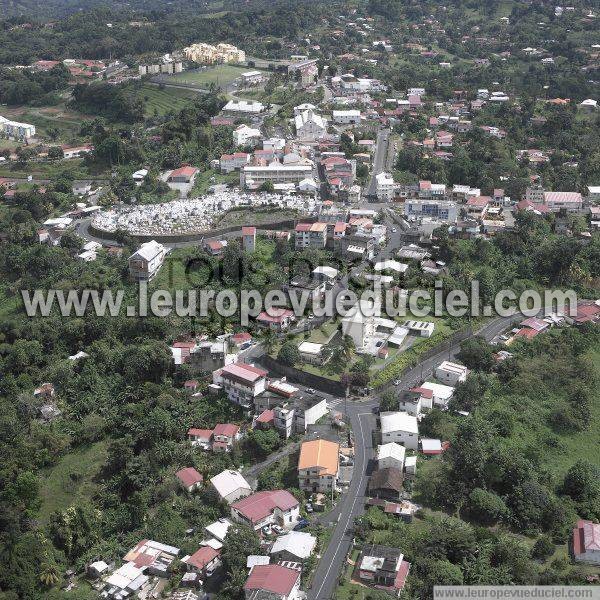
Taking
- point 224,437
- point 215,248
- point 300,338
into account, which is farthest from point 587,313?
point 224,437

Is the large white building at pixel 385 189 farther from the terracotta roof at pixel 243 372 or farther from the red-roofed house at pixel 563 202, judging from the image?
the terracotta roof at pixel 243 372

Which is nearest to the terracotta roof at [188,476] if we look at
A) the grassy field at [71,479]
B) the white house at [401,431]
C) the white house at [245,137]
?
the grassy field at [71,479]

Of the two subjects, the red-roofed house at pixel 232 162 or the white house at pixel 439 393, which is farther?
the red-roofed house at pixel 232 162

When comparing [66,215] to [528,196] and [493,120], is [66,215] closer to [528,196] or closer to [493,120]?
[528,196]

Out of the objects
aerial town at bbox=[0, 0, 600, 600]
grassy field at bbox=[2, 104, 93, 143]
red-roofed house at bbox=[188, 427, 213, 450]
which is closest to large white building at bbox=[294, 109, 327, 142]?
aerial town at bbox=[0, 0, 600, 600]

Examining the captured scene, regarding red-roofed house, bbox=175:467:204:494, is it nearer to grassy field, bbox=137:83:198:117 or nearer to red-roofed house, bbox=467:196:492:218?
red-roofed house, bbox=467:196:492:218

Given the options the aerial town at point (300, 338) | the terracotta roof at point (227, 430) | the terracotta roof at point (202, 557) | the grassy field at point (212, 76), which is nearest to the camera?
the terracotta roof at point (202, 557)
